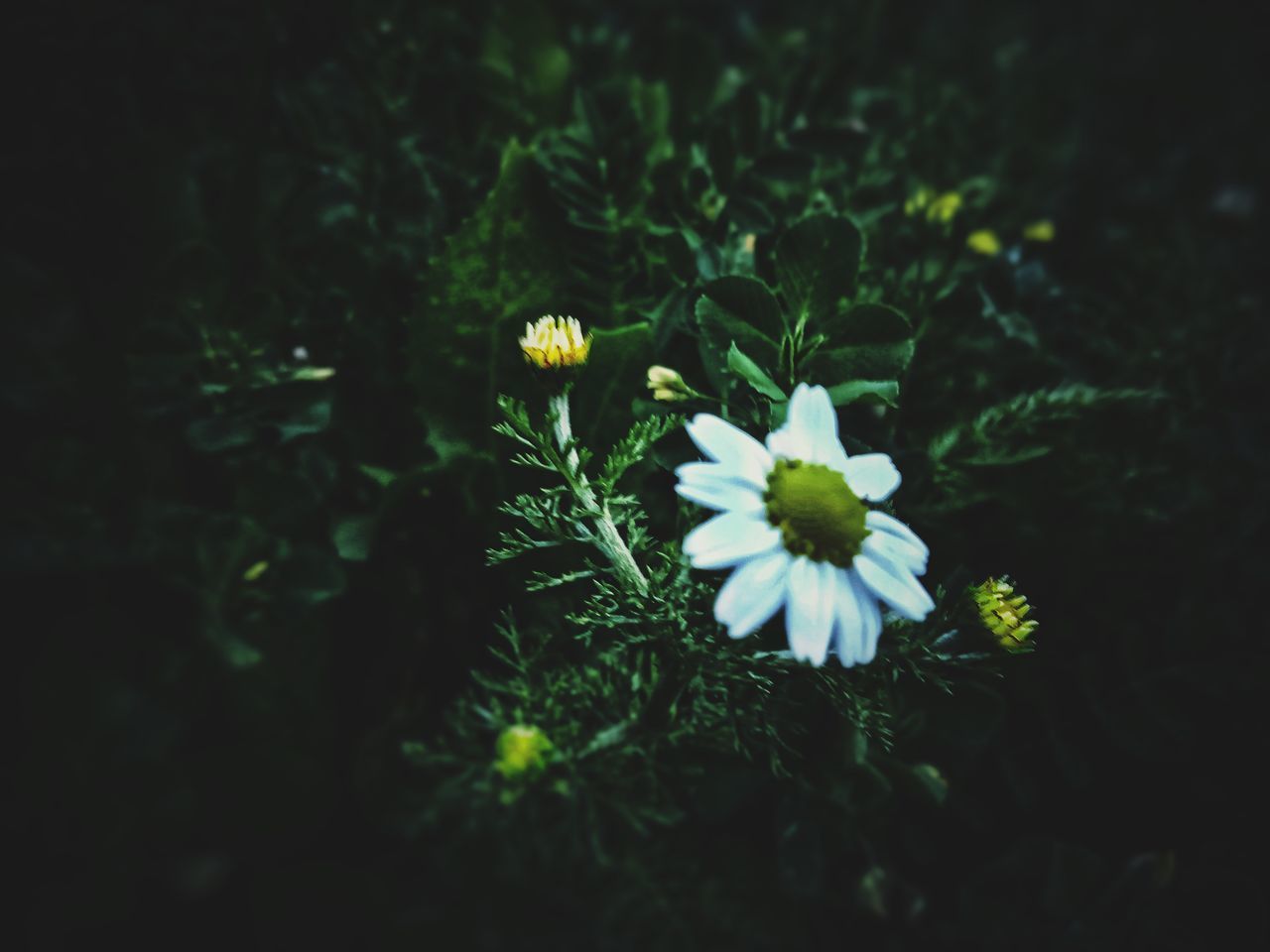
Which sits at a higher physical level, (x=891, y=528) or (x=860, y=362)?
(x=860, y=362)

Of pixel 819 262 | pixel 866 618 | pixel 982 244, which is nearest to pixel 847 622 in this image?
pixel 866 618

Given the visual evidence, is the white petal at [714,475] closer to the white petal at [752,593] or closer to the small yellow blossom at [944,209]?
the white petal at [752,593]

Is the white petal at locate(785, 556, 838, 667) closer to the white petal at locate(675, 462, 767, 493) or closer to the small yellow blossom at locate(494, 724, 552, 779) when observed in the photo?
the white petal at locate(675, 462, 767, 493)

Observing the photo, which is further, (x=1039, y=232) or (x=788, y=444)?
(x=1039, y=232)

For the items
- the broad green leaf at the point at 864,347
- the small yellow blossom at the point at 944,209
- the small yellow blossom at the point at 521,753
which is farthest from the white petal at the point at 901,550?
the small yellow blossom at the point at 944,209

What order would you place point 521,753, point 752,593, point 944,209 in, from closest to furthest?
point 752,593 < point 521,753 < point 944,209

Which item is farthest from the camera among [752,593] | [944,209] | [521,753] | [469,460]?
[944,209]

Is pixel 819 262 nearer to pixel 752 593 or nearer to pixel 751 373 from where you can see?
pixel 751 373
